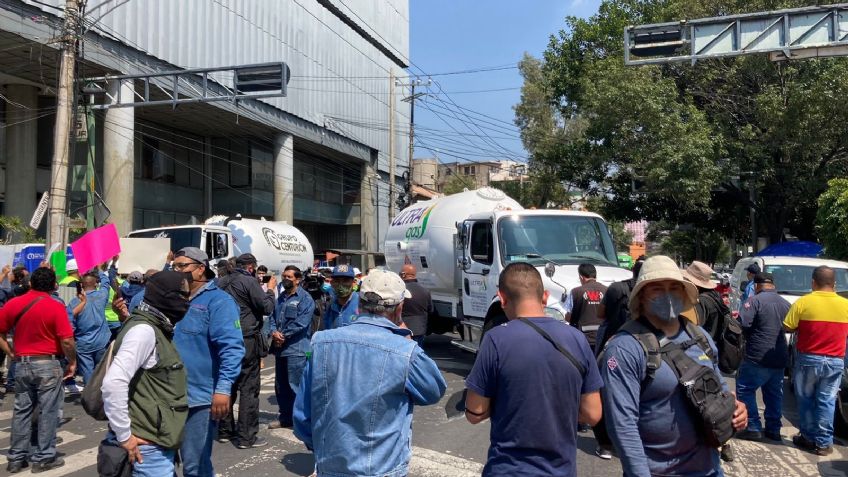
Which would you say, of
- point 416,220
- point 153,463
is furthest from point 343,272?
point 416,220

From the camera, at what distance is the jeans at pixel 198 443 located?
4531mm

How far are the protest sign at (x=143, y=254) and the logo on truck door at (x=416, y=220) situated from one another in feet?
17.0

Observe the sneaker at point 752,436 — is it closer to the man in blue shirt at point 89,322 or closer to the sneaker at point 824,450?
the sneaker at point 824,450

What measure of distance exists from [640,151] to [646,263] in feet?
69.7

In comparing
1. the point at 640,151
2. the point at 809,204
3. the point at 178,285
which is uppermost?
the point at 640,151

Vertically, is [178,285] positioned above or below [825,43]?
below

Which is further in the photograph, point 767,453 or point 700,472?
point 767,453

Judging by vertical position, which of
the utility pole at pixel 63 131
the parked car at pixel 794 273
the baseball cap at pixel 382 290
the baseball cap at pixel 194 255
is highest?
the utility pole at pixel 63 131

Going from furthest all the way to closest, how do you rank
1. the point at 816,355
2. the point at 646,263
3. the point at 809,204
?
1. the point at 809,204
2. the point at 816,355
3. the point at 646,263

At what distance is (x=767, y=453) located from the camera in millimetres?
7137

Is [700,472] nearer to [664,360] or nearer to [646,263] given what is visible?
[664,360]

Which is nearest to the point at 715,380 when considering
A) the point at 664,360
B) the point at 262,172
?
the point at 664,360

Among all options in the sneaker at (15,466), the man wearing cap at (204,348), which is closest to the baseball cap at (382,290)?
the man wearing cap at (204,348)

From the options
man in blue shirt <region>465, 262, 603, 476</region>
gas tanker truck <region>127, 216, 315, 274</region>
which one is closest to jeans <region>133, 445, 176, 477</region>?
man in blue shirt <region>465, 262, 603, 476</region>
